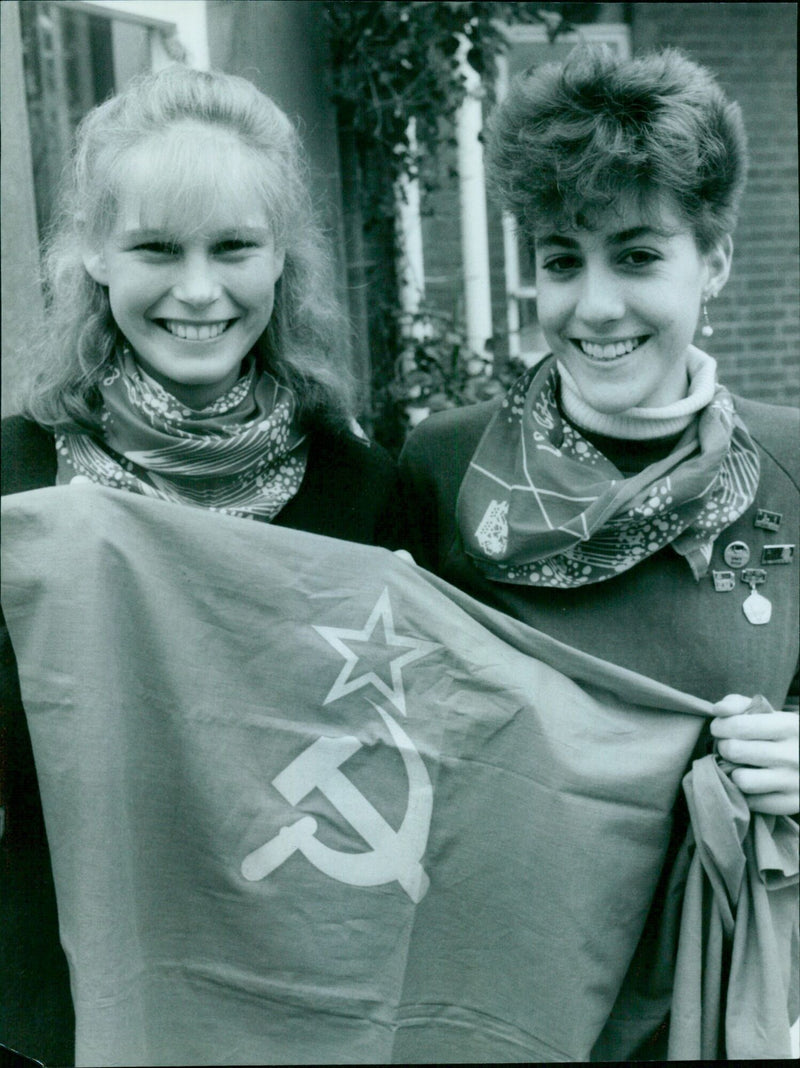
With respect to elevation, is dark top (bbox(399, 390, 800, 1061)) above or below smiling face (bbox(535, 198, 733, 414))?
below

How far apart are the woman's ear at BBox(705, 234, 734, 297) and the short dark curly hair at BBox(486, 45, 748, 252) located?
1.0 inches

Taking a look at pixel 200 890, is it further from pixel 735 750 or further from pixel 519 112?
pixel 519 112

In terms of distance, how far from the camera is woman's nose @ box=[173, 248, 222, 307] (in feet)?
6.42

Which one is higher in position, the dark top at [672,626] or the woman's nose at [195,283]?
the woman's nose at [195,283]

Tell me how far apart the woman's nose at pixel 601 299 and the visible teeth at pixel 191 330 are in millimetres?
598

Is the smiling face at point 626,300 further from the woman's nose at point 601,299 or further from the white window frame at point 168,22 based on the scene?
the white window frame at point 168,22

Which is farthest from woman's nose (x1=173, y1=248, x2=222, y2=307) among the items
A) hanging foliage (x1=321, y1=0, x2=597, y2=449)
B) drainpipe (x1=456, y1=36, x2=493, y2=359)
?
drainpipe (x1=456, y1=36, x2=493, y2=359)

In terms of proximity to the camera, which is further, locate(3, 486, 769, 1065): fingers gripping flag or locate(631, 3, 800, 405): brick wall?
locate(631, 3, 800, 405): brick wall

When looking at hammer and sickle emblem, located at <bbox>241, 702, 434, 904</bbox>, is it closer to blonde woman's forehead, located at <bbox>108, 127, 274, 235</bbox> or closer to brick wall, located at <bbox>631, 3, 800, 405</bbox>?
blonde woman's forehead, located at <bbox>108, 127, 274, 235</bbox>

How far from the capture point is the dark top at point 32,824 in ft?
6.23

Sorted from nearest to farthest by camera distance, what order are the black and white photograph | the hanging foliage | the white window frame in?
the black and white photograph, the white window frame, the hanging foliage

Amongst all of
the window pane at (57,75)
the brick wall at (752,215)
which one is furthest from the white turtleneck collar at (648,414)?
the window pane at (57,75)

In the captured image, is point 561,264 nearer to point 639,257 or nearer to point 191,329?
point 639,257

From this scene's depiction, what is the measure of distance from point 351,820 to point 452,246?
2136 millimetres
